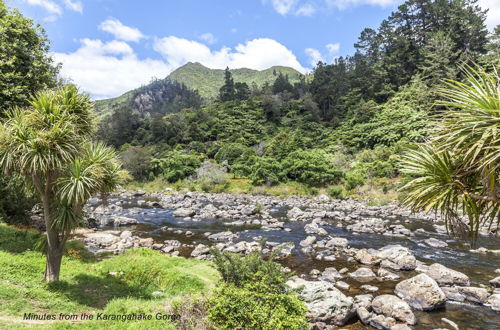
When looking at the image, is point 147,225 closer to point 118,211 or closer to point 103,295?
point 118,211

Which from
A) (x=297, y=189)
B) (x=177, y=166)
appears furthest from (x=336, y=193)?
(x=177, y=166)

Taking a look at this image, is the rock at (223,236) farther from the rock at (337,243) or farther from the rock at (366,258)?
the rock at (366,258)

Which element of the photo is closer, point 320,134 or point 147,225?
point 147,225

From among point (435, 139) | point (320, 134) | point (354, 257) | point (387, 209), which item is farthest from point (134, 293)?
point (320, 134)

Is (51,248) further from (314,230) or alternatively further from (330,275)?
(314,230)

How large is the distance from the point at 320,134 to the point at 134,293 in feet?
216

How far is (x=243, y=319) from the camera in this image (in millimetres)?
5484

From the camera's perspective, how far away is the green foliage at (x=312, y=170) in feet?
135

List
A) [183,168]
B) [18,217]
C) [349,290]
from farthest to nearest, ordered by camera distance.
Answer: [183,168] → [18,217] → [349,290]

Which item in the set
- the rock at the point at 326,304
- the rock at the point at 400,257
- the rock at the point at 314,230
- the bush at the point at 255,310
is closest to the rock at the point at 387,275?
the rock at the point at 400,257

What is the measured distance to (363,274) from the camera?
11.1 meters

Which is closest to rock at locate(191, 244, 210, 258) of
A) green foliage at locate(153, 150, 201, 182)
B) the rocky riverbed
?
the rocky riverbed

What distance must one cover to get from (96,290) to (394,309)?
28.7 ft

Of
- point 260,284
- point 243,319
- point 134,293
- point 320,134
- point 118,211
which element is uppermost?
point 320,134
